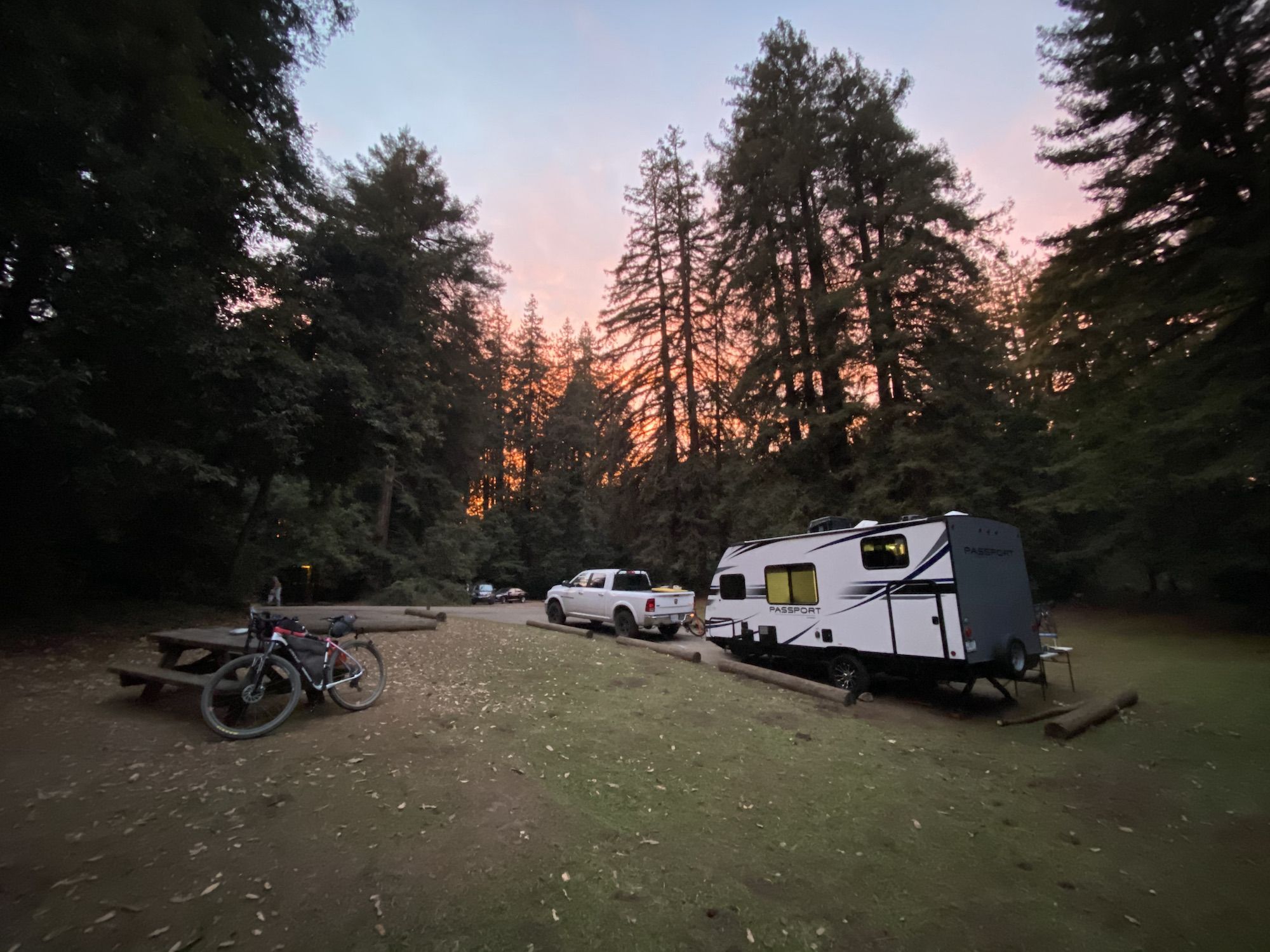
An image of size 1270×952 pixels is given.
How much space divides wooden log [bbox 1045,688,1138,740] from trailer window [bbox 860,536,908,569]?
2618 mm

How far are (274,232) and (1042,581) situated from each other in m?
26.8

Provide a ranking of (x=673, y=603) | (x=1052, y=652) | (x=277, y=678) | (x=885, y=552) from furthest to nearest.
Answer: (x=673, y=603) < (x=1052, y=652) < (x=885, y=552) < (x=277, y=678)

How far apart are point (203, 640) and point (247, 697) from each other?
1.36 m

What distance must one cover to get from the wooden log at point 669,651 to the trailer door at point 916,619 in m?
3.59

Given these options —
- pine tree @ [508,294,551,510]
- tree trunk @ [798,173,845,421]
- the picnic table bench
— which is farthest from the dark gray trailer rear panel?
pine tree @ [508,294,551,510]

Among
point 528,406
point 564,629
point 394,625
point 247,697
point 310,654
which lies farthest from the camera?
point 528,406

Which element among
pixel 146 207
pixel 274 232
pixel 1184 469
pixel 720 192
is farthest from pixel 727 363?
pixel 146 207

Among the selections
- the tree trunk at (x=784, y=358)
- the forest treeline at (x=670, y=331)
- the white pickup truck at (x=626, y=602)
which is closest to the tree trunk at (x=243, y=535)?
the forest treeline at (x=670, y=331)

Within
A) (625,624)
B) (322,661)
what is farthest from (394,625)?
(625,624)

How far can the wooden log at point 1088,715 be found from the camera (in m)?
7.10

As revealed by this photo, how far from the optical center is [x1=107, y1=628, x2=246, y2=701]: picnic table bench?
228 inches

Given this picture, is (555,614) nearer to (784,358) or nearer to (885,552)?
(885,552)

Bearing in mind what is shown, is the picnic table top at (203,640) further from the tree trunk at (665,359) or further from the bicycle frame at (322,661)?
the tree trunk at (665,359)

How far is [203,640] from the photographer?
20.5 ft
